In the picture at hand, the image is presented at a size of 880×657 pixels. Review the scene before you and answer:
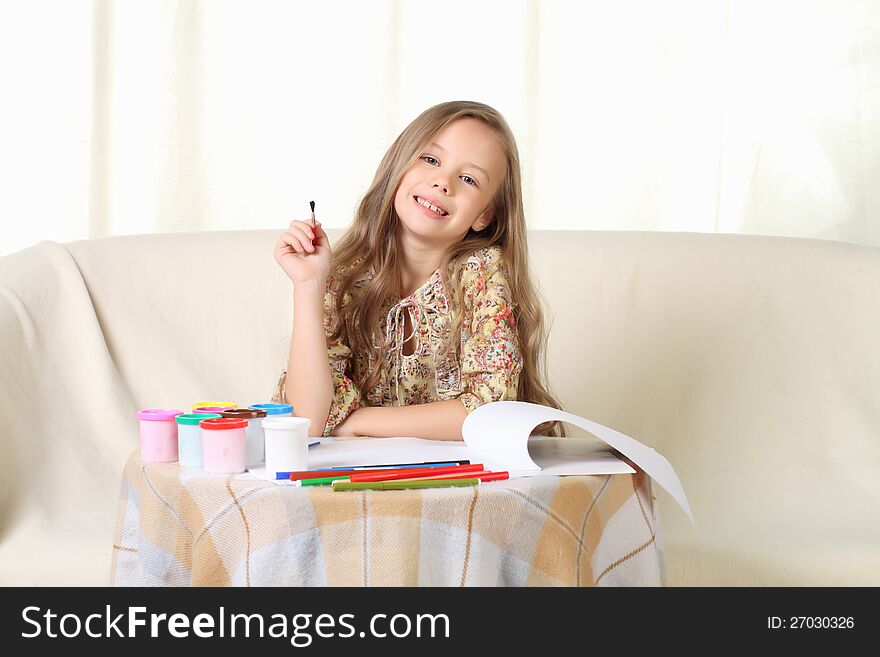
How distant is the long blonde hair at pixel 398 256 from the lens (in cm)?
149

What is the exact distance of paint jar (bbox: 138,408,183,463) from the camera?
3.39 feet

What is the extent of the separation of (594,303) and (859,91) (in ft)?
2.93

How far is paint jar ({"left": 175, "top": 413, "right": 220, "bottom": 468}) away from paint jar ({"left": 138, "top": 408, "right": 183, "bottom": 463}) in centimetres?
2

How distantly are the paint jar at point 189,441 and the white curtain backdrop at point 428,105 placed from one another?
4.45ft

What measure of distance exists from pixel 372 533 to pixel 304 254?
551 mm

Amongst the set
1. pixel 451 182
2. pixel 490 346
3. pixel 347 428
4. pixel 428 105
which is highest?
pixel 428 105

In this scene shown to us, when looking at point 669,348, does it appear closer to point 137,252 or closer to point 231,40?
point 137,252

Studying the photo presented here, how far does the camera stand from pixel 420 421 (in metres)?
1.32

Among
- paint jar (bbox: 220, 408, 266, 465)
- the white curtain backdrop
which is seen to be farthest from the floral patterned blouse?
the white curtain backdrop

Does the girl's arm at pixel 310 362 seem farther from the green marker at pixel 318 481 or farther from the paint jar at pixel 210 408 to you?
the green marker at pixel 318 481

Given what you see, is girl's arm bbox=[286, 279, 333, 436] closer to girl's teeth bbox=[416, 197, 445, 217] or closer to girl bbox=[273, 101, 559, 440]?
girl bbox=[273, 101, 559, 440]

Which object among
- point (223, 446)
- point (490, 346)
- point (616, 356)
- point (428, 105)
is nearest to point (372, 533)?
point (223, 446)

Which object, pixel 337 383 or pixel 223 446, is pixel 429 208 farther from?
pixel 223 446

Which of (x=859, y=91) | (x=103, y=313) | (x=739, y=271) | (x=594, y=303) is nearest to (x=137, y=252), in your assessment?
(x=103, y=313)
